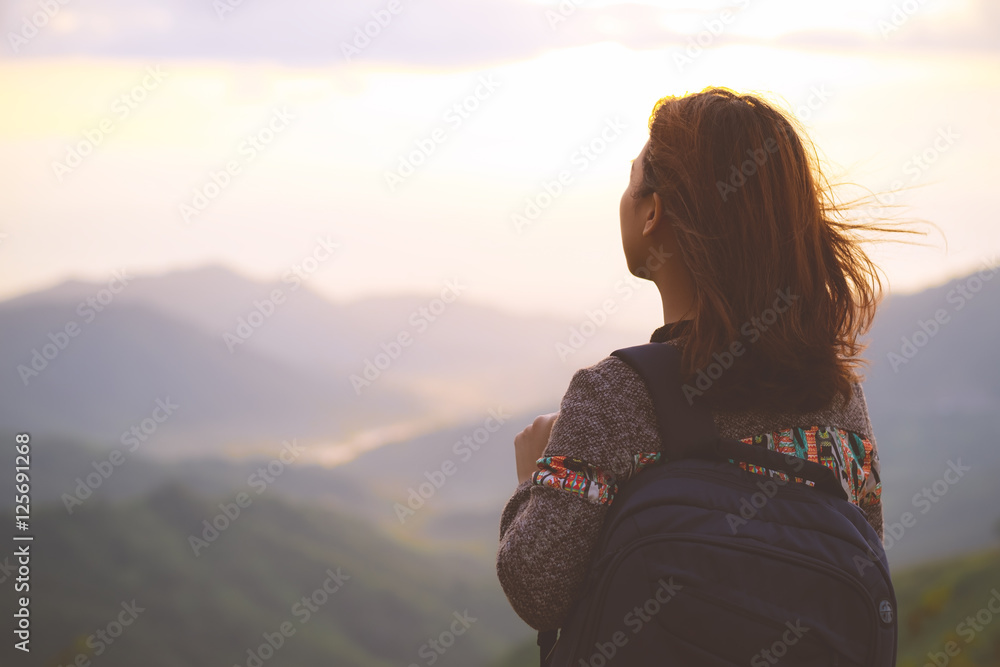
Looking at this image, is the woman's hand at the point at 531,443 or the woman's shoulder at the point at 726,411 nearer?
the woman's shoulder at the point at 726,411

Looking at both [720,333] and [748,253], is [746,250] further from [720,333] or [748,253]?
[720,333]

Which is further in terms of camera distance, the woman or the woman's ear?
the woman's ear

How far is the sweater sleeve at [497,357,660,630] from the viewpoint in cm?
83

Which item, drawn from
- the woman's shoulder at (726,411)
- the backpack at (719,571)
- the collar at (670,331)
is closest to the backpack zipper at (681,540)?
the backpack at (719,571)

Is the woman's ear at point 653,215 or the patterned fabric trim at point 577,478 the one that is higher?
the woman's ear at point 653,215

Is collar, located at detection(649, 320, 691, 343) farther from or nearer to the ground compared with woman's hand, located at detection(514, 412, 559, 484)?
farther from the ground

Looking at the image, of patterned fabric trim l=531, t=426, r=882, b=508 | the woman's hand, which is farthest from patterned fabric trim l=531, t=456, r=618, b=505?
the woman's hand

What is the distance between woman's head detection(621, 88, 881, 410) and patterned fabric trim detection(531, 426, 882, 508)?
0.04m

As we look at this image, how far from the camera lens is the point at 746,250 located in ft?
3.01

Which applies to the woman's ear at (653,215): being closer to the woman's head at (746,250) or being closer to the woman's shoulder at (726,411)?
the woman's head at (746,250)

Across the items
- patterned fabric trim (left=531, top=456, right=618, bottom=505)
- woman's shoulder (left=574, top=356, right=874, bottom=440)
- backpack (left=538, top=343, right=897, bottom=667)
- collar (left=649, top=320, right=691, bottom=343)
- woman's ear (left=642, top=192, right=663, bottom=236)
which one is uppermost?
woman's ear (left=642, top=192, right=663, bottom=236)

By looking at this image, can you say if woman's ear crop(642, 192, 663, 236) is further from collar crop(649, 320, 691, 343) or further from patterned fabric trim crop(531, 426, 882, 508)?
patterned fabric trim crop(531, 426, 882, 508)

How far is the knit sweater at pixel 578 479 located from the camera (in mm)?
829

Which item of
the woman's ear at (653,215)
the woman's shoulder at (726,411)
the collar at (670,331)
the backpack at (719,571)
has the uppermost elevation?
the woman's ear at (653,215)
